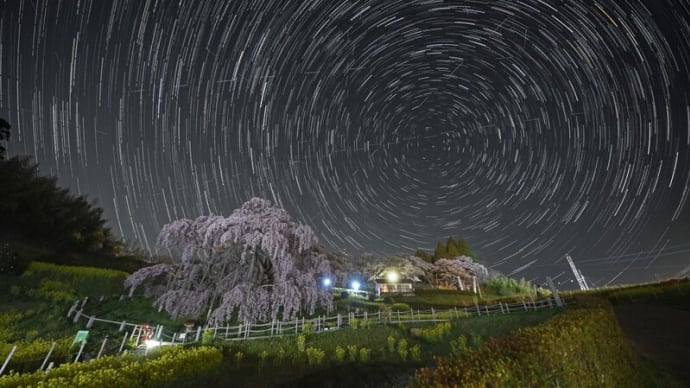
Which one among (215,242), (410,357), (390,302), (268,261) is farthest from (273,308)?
(390,302)

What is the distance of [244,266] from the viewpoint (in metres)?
19.6

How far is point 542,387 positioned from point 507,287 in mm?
50206

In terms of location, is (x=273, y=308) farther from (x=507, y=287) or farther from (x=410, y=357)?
(x=507, y=287)

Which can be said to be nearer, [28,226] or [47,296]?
[47,296]

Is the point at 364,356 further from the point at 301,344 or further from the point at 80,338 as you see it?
the point at 80,338

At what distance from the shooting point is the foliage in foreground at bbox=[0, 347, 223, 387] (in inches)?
289

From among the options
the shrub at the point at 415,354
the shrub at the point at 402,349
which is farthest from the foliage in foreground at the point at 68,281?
the shrub at the point at 415,354

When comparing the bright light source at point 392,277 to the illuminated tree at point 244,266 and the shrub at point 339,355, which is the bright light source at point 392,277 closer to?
the illuminated tree at point 244,266

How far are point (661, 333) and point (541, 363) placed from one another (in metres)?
13.3

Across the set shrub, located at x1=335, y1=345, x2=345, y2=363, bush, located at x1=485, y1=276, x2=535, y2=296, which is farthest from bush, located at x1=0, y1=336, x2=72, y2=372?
bush, located at x1=485, y1=276, x2=535, y2=296

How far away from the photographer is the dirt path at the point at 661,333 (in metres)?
9.27

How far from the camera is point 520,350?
15.7 ft

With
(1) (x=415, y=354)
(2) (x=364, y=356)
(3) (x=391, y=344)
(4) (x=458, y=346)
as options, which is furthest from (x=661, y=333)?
(2) (x=364, y=356)

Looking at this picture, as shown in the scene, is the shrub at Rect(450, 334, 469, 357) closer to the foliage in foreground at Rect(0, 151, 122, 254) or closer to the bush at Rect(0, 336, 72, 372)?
the bush at Rect(0, 336, 72, 372)
